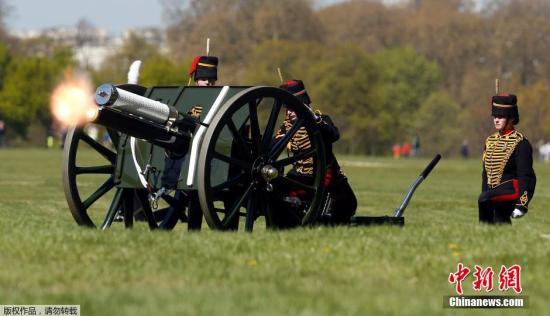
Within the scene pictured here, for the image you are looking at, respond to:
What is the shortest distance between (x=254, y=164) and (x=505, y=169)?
312cm

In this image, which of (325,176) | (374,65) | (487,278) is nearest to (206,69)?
Answer: (325,176)

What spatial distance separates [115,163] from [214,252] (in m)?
3.45

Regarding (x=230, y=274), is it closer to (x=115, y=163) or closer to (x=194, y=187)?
(x=194, y=187)

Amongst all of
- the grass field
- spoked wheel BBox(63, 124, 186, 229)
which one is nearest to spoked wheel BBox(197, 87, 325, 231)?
the grass field

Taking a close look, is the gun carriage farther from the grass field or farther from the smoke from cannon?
the grass field

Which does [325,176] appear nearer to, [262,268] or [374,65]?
[262,268]

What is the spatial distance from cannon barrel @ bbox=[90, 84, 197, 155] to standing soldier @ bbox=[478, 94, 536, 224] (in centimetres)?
353

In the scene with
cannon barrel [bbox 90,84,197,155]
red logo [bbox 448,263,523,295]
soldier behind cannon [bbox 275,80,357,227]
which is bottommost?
red logo [bbox 448,263,523,295]

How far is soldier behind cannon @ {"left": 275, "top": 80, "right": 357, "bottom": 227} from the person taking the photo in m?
12.5

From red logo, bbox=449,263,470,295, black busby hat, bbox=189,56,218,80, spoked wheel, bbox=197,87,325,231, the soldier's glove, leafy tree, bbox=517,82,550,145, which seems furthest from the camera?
leafy tree, bbox=517,82,550,145

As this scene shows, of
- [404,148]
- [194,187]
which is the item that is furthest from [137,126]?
[404,148]

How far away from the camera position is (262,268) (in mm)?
9023

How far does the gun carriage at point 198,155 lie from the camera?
11.4 m

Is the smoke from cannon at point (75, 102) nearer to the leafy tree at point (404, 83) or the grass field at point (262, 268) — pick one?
the grass field at point (262, 268)
